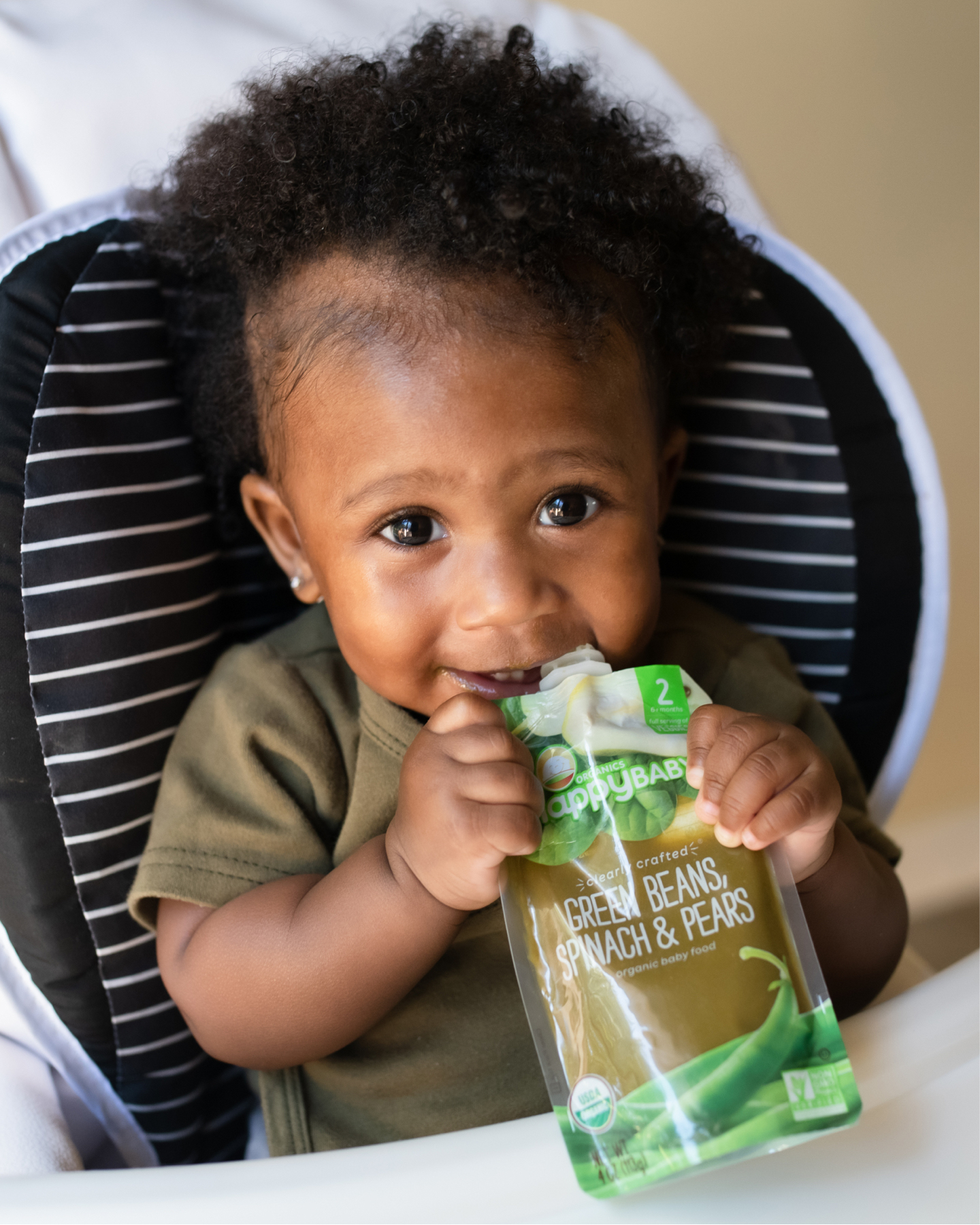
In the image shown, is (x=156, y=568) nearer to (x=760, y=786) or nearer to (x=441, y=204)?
(x=441, y=204)

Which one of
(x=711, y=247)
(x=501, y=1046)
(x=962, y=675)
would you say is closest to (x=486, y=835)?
(x=501, y=1046)

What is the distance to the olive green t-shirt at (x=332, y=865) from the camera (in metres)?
0.67

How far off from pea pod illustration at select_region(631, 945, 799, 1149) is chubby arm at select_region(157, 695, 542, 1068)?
128mm

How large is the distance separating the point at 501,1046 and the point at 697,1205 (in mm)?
277

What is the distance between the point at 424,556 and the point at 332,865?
0.74 feet

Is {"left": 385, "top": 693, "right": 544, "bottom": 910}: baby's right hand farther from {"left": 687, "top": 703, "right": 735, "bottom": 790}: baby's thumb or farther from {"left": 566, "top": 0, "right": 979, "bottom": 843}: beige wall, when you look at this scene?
{"left": 566, "top": 0, "right": 979, "bottom": 843}: beige wall

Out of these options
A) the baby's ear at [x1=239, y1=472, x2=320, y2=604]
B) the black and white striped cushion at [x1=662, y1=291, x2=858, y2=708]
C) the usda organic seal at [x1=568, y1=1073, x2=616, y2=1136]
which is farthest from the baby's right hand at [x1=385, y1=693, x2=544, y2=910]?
the black and white striped cushion at [x1=662, y1=291, x2=858, y2=708]

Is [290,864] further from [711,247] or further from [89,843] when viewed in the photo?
[711,247]

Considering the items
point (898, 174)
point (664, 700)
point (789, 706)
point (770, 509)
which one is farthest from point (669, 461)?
point (898, 174)

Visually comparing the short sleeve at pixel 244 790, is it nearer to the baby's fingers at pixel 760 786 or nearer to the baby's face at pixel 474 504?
the baby's face at pixel 474 504

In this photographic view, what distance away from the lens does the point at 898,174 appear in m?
1.41

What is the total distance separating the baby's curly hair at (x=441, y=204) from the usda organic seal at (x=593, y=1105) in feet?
1.35

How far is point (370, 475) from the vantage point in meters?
0.62

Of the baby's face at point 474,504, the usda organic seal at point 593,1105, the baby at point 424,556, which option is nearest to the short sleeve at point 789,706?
Answer: the baby at point 424,556
